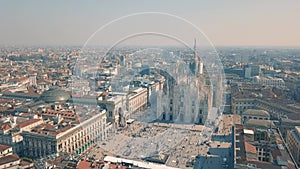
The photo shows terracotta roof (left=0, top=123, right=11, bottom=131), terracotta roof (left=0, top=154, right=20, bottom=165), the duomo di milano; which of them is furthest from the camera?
the duomo di milano

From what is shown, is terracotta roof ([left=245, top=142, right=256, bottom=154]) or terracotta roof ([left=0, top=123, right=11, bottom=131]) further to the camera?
terracotta roof ([left=0, top=123, right=11, bottom=131])

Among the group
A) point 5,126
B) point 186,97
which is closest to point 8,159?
point 5,126

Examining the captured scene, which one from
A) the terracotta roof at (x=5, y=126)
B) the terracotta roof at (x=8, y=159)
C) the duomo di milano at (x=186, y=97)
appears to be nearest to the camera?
the terracotta roof at (x=8, y=159)

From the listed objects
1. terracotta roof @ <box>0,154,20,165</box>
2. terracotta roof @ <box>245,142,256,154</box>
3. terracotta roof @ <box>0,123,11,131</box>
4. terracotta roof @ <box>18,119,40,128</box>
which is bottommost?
terracotta roof @ <box>0,154,20,165</box>

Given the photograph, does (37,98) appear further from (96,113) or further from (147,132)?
(147,132)

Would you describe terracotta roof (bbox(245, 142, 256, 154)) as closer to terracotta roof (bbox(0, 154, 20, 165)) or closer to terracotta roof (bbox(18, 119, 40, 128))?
terracotta roof (bbox(0, 154, 20, 165))

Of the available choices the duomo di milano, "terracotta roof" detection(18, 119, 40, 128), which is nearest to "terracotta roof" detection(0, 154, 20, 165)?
"terracotta roof" detection(18, 119, 40, 128)

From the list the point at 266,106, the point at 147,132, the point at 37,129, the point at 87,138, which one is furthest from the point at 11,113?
the point at 266,106

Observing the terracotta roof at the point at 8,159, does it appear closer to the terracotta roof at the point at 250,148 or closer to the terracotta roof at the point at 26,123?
the terracotta roof at the point at 26,123

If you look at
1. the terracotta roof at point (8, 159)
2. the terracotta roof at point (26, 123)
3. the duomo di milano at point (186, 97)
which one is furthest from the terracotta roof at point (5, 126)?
the duomo di milano at point (186, 97)

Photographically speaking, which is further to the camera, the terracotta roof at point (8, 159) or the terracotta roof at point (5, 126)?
the terracotta roof at point (5, 126)

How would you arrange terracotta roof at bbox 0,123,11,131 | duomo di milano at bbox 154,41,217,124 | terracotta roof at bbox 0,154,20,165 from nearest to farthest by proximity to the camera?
terracotta roof at bbox 0,154,20,165
terracotta roof at bbox 0,123,11,131
duomo di milano at bbox 154,41,217,124

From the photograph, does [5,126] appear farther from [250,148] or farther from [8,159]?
[250,148]
